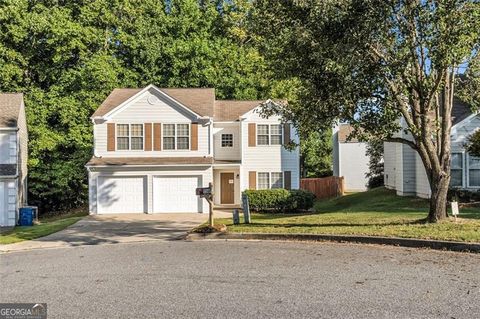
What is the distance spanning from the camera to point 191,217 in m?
20.2

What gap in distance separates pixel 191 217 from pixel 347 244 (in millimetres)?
10458

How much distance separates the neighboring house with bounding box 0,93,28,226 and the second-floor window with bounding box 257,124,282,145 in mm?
13586

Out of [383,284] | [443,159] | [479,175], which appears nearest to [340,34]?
[443,159]

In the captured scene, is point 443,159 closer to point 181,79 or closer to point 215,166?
point 215,166

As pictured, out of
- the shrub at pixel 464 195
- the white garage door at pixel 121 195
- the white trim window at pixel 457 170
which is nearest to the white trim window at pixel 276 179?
the white garage door at pixel 121 195

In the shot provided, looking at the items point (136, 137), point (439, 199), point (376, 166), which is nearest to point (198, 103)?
point (136, 137)

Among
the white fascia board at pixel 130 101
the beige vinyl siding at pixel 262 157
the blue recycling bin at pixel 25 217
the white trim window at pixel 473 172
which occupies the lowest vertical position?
the blue recycling bin at pixel 25 217

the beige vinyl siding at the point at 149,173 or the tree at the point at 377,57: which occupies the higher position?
the tree at the point at 377,57

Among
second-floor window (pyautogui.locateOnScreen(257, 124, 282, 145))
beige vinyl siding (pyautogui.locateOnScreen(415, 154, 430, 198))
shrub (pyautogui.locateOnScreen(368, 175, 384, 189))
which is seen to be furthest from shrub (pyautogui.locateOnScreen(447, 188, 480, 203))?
shrub (pyautogui.locateOnScreen(368, 175, 384, 189))

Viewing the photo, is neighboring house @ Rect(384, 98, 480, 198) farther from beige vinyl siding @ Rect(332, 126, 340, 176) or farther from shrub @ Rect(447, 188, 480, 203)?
beige vinyl siding @ Rect(332, 126, 340, 176)

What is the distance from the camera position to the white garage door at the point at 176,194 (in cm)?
2303

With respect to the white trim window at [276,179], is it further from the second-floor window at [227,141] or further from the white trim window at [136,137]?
the white trim window at [136,137]

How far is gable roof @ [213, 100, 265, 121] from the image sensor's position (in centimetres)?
2662

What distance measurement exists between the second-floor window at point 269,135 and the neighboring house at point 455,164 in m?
6.91
